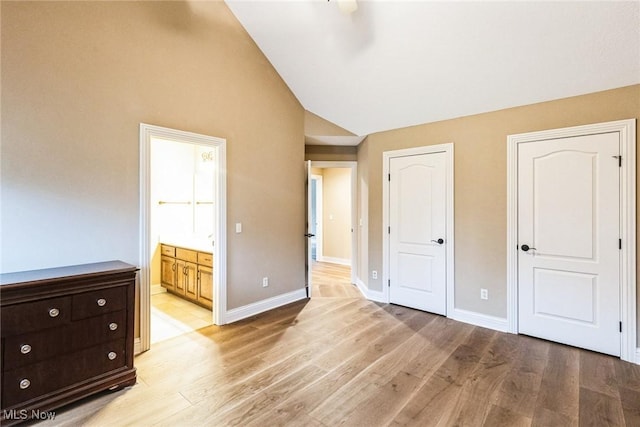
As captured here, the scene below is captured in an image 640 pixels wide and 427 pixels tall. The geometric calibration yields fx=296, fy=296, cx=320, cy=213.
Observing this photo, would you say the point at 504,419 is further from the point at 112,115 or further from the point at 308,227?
the point at 112,115

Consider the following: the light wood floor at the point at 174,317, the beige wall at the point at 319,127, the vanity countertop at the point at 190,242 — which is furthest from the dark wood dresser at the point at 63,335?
the beige wall at the point at 319,127

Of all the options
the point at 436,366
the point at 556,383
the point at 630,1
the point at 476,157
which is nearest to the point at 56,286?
the point at 436,366

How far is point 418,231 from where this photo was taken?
3.95 meters

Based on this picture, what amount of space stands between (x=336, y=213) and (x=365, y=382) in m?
5.12

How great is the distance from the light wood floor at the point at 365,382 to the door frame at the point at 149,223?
250mm

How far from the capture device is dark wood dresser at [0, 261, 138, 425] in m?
1.77

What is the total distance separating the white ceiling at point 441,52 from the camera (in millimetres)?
2373

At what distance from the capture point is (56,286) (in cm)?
192

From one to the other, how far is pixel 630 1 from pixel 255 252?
399 cm

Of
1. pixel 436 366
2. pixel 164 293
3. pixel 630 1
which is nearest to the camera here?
pixel 630 1

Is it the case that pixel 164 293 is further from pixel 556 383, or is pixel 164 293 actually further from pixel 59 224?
pixel 556 383

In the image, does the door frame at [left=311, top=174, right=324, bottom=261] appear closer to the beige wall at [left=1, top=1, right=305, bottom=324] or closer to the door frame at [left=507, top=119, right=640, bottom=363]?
the beige wall at [left=1, top=1, right=305, bottom=324]

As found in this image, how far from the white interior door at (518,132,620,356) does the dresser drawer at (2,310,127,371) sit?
12.6 feet

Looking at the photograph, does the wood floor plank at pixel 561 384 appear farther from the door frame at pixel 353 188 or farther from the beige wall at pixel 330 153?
the beige wall at pixel 330 153
